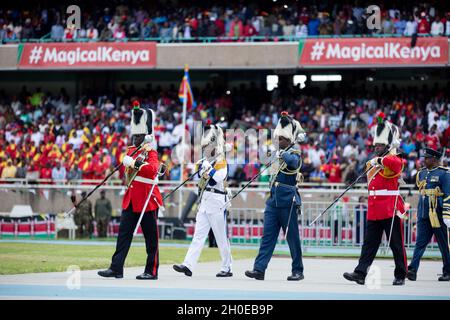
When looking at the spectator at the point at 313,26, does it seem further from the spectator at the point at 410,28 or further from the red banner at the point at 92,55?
the red banner at the point at 92,55

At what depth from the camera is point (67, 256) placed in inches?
797

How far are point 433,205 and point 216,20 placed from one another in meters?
22.9

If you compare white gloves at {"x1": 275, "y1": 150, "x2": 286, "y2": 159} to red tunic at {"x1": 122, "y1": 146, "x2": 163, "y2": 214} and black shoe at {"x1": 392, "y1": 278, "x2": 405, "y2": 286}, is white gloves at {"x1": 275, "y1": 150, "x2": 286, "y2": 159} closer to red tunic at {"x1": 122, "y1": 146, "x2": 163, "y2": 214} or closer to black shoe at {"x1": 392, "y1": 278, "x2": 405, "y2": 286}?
red tunic at {"x1": 122, "y1": 146, "x2": 163, "y2": 214}

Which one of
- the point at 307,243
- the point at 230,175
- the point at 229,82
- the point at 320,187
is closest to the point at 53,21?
the point at 229,82

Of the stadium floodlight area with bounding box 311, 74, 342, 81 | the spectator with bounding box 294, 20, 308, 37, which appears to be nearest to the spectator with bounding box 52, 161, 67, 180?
the spectator with bounding box 294, 20, 308, 37

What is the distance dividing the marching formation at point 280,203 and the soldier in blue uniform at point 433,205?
2 centimetres

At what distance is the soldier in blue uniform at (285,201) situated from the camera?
15812mm

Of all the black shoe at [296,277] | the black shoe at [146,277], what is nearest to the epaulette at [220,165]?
the black shoe at [296,277]

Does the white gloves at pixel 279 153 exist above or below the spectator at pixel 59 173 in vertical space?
above

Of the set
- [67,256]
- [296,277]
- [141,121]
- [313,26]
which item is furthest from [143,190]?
[313,26]

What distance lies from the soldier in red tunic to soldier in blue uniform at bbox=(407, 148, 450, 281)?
5.89 ft

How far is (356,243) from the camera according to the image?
24500 millimetres

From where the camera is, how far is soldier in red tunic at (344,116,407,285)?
49.8 feet
